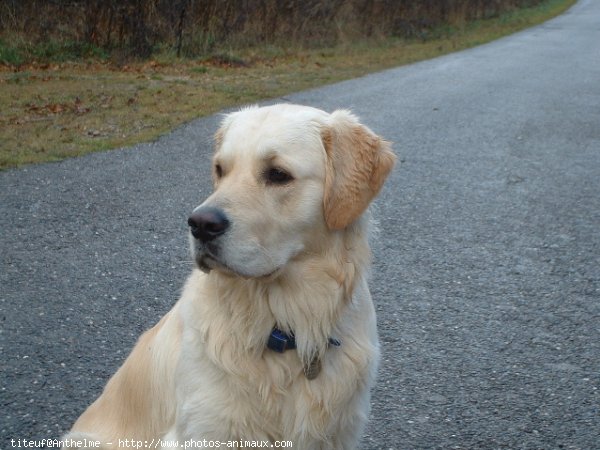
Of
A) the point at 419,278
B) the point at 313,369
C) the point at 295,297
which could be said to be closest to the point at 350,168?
the point at 295,297

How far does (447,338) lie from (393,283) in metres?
0.88

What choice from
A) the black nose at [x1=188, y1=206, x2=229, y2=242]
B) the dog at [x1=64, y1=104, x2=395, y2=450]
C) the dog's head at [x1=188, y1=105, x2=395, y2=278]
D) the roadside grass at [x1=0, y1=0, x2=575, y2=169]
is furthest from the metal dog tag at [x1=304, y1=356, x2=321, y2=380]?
the roadside grass at [x1=0, y1=0, x2=575, y2=169]

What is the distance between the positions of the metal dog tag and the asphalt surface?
2.81ft

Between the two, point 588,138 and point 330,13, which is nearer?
point 588,138

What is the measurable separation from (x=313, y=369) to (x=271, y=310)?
0.93 feet

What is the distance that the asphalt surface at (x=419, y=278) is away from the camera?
3.83m

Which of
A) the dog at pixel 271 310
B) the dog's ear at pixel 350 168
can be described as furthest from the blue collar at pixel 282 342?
the dog's ear at pixel 350 168

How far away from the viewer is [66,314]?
474 cm

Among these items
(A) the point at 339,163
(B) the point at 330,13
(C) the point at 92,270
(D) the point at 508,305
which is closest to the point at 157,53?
(B) the point at 330,13

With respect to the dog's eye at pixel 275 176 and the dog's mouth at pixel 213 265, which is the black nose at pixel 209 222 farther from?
the dog's eye at pixel 275 176

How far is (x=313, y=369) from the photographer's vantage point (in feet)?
9.57

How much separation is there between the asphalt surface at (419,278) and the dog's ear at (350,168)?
1265 mm

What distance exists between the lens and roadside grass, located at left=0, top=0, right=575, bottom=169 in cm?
892

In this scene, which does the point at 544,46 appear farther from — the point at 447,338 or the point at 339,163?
the point at 339,163
